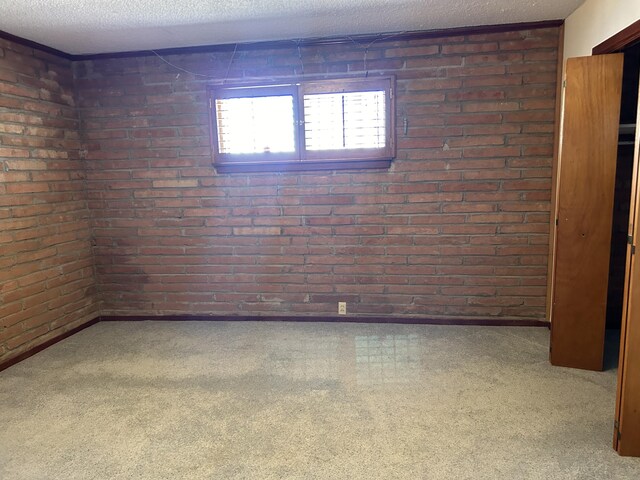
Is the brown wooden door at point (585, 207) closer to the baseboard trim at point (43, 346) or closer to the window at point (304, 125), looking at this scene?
the window at point (304, 125)

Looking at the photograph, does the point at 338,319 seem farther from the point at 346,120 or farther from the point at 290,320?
the point at 346,120

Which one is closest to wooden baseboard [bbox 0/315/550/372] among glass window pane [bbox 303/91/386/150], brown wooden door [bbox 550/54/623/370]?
brown wooden door [bbox 550/54/623/370]

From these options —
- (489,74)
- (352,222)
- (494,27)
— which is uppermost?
(494,27)

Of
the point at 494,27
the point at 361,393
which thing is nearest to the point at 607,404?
the point at 361,393

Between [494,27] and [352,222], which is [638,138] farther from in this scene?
[352,222]

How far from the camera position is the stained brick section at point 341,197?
10.5 ft

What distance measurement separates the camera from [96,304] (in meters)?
3.85

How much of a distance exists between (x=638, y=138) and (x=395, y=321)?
2211mm

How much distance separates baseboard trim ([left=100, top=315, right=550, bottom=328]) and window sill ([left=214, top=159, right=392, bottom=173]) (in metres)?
1.27

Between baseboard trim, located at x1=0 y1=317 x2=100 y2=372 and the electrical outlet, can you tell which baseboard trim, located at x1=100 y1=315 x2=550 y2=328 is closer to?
the electrical outlet

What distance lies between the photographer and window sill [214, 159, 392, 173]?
11.0 feet

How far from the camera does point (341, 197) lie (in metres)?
3.46

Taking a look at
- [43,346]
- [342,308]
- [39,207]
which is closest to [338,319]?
[342,308]

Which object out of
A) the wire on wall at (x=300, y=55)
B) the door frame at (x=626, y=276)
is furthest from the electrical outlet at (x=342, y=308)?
the door frame at (x=626, y=276)
